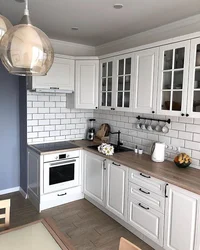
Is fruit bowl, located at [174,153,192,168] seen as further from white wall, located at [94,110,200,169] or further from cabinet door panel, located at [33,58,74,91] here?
cabinet door panel, located at [33,58,74,91]

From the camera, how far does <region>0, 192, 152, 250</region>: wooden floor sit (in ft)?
8.32

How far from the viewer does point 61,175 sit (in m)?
3.35

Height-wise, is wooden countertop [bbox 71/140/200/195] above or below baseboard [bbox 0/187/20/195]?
above

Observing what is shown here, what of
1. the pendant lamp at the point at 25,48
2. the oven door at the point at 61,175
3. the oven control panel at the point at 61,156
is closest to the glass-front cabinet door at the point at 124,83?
the oven control panel at the point at 61,156

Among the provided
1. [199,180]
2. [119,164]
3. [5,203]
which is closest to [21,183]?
[119,164]

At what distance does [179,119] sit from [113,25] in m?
1.49

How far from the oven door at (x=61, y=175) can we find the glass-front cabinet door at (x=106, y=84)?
1.00 metres

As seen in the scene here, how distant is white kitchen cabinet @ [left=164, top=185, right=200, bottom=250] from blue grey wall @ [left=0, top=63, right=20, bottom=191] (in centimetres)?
269

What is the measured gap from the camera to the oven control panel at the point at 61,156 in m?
3.17

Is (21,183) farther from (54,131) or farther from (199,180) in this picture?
(199,180)

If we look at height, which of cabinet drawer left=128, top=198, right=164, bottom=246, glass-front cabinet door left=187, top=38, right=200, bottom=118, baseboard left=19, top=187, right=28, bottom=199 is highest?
glass-front cabinet door left=187, top=38, right=200, bottom=118

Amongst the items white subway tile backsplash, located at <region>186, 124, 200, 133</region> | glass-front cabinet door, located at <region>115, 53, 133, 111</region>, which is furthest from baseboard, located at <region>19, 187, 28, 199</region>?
white subway tile backsplash, located at <region>186, 124, 200, 133</region>

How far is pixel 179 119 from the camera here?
106 inches

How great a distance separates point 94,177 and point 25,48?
2539 millimetres
